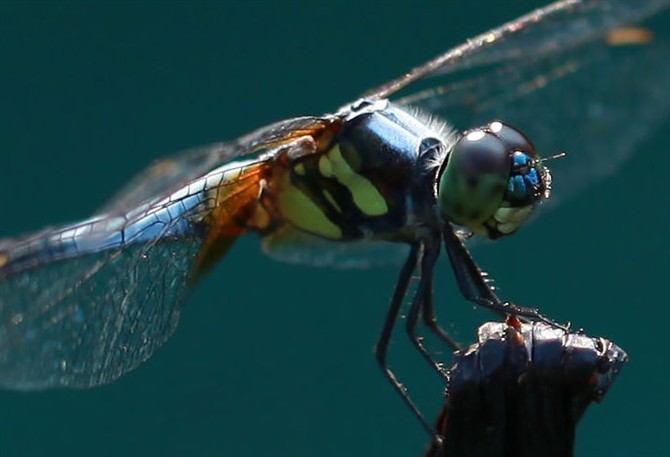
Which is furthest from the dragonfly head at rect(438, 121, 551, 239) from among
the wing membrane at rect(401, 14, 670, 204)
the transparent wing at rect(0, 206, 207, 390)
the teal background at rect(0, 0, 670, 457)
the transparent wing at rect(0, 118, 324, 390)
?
the teal background at rect(0, 0, 670, 457)

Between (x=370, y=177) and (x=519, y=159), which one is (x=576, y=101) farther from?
(x=519, y=159)

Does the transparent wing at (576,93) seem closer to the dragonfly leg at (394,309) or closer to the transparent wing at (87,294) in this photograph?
the dragonfly leg at (394,309)

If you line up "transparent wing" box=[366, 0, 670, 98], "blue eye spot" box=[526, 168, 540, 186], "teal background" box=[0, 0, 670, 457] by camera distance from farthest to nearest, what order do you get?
"teal background" box=[0, 0, 670, 457] < "transparent wing" box=[366, 0, 670, 98] < "blue eye spot" box=[526, 168, 540, 186]

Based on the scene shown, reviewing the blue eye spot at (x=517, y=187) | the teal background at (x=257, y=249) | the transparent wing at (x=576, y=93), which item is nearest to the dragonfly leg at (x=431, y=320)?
the blue eye spot at (x=517, y=187)

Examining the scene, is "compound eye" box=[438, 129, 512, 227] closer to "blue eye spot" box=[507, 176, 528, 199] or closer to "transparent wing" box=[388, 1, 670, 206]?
"blue eye spot" box=[507, 176, 528, 199]

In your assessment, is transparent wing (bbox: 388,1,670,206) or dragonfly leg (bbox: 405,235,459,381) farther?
transparent wing (bbox: 388,1,670,206)

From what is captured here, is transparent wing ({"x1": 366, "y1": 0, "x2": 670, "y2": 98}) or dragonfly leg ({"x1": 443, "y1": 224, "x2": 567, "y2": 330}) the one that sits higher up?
transparent wing ({"x1": 366, "y1": 0, "x2": 670, "y2": 98})

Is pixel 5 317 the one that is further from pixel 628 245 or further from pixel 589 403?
pixel 628 245

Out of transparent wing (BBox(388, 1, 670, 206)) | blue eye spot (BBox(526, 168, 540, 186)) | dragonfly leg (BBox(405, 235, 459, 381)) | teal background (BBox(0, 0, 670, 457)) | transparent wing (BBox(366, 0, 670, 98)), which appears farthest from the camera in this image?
teal background (BBox(0, 0, 670, 457))

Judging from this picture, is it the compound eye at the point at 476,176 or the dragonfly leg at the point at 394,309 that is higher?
the compound eye at the point at 476,176
